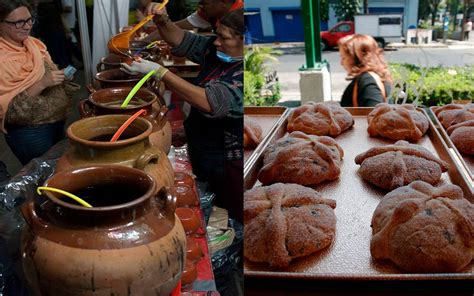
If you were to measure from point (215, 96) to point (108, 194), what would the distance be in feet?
1.59

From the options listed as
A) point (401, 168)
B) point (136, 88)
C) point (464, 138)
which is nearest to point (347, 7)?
point (464, 138)

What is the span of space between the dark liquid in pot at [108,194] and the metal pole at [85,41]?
76 centimetres

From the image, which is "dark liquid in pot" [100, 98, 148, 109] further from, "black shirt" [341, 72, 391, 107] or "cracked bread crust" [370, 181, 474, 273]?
"black shirt" [341, 72, 391, 107]

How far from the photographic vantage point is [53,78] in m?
1.36

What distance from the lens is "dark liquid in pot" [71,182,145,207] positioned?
0.75m

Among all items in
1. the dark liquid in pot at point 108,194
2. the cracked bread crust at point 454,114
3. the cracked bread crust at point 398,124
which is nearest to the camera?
the dark liquid in pot at point 108,194

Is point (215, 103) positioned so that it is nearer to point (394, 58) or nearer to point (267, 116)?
point (267, 116)

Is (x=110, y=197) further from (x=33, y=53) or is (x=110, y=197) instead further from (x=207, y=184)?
(x=33, y=53)

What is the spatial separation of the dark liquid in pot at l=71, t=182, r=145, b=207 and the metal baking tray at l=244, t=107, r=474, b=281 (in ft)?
1.54

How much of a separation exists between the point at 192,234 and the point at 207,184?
26 cm

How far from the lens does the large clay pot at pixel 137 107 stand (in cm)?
111

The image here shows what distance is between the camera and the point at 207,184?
1344mm

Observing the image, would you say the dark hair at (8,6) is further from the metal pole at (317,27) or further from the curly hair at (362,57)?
the metal pole at (317,27)

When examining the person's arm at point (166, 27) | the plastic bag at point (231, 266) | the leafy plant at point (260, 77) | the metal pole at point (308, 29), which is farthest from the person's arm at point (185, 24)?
the leafy plant at point (260, 77)
